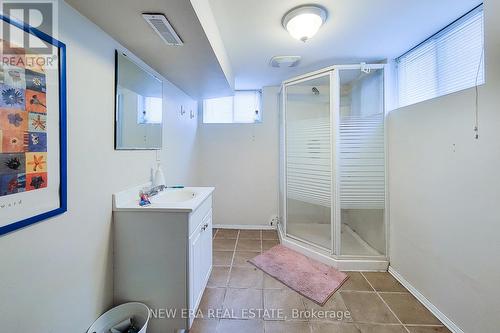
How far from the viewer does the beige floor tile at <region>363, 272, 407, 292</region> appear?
→ 6.64 feet

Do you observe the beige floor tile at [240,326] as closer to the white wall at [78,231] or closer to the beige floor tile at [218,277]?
the beige floor tile at [218,277]

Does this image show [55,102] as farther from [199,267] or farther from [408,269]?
[408,269]

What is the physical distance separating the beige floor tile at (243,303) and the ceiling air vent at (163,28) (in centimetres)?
212

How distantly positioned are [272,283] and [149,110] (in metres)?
2.07

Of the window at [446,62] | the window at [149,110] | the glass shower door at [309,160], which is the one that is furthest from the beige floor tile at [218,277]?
the window at [446,62]

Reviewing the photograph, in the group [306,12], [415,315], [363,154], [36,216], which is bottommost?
[415,315]

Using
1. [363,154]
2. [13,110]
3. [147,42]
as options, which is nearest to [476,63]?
[363,154]

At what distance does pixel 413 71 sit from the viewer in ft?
7.20

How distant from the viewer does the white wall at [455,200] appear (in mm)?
1294

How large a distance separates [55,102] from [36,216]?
555mm

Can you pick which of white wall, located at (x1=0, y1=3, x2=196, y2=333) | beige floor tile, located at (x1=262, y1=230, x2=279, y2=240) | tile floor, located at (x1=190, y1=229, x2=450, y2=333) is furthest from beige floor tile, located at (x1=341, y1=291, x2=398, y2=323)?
white wall, located at (x1=0, y1=3, x2=196, y2=333)

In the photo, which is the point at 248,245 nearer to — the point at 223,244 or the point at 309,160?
the point at 223,244

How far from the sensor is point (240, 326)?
5.24 ft

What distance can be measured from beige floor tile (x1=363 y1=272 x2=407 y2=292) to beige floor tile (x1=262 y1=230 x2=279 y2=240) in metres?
1.30
